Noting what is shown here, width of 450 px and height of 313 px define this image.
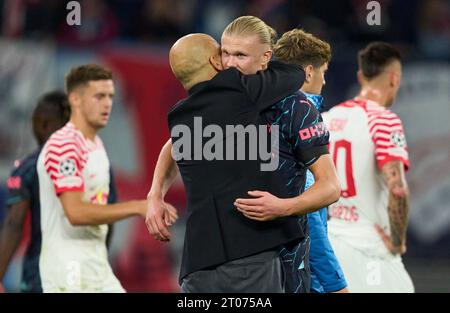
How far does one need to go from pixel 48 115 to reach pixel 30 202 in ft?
2.48

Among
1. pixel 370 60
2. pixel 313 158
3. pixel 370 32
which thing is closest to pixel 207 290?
pixel 313 158

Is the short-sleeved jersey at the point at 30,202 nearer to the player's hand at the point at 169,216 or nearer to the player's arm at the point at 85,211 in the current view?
the player's arm at the point at 85,211

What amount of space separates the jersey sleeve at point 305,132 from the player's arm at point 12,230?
2.93 m

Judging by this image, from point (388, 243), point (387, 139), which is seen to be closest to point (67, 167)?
point (387, 139)

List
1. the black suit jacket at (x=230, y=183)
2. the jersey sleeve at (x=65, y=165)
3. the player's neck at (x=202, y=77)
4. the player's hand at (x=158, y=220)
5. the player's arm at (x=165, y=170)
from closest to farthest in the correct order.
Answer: the black suit jacket at (x=230, y=183)
the player's neck at (x=202, y=77)
the player's hand at (x=158, y=220)
the player's arm at (x=165, y=170)
the jersey sleeve at (x=65, y=165)

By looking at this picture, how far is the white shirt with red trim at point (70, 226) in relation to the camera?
658 cm

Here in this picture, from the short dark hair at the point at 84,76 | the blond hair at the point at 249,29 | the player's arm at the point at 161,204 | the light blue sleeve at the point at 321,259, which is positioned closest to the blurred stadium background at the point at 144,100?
the short dark hair at the point at 84,76

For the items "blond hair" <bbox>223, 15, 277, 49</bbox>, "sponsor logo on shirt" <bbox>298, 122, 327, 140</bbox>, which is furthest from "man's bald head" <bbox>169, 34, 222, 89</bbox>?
"sponsor logo on shirt" <bbox>298, 122, 327, 140</bbox>

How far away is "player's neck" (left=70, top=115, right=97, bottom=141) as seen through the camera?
6820 millimetres

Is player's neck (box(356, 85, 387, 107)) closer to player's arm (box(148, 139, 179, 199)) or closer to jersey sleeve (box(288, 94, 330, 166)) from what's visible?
player's arm (box(148, 139, 179, 199))

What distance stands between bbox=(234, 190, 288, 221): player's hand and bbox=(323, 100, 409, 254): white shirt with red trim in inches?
100.0

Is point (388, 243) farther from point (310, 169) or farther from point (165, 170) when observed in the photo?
point (310, 169)

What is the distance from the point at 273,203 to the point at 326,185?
25 centimetres

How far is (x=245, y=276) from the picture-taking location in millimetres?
4418
